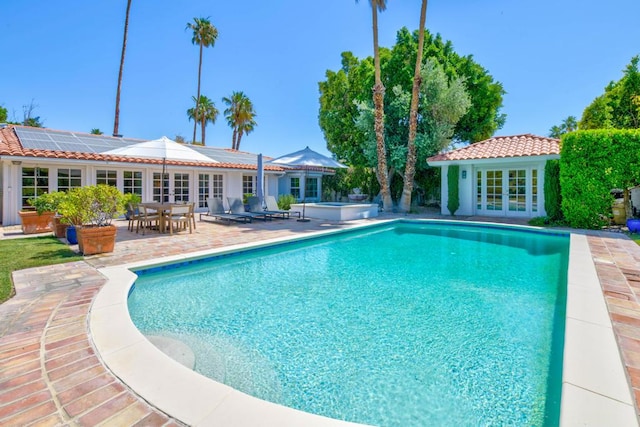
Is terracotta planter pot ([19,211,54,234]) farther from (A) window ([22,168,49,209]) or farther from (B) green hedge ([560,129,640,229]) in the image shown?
(B) green hedge ([560,129,640,229])

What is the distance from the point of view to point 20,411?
229cm

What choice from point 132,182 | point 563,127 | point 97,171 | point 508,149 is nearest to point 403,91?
point 508,149

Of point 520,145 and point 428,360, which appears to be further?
point 520,145

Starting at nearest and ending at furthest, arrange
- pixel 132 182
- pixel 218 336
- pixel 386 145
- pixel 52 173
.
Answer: pixel 218 336 < pixel 52 173 < pixel 132 182 < pixel 386 145

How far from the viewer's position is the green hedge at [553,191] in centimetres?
1364

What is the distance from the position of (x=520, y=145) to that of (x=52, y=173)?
22100 millimetres

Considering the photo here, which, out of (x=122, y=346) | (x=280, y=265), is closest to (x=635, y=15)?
(x=280, y=265)

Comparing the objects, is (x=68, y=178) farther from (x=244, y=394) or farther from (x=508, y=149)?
(x=508, y=149)

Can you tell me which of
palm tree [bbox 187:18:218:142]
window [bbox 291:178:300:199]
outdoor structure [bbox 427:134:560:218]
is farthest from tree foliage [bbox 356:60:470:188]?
palm tree [bbox 187:18:218:142]

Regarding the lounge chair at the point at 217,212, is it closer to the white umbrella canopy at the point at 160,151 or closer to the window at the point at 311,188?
the white umbrella canopy at the point at 160,151

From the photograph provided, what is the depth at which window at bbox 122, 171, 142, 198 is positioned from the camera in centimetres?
1615

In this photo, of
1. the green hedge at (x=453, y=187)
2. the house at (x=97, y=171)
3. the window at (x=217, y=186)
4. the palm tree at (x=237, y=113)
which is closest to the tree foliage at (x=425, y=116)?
the green hedge at (x=453, y=187)

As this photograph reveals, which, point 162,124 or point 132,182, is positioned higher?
point 162,124

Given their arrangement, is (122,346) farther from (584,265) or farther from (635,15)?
(635,15)
